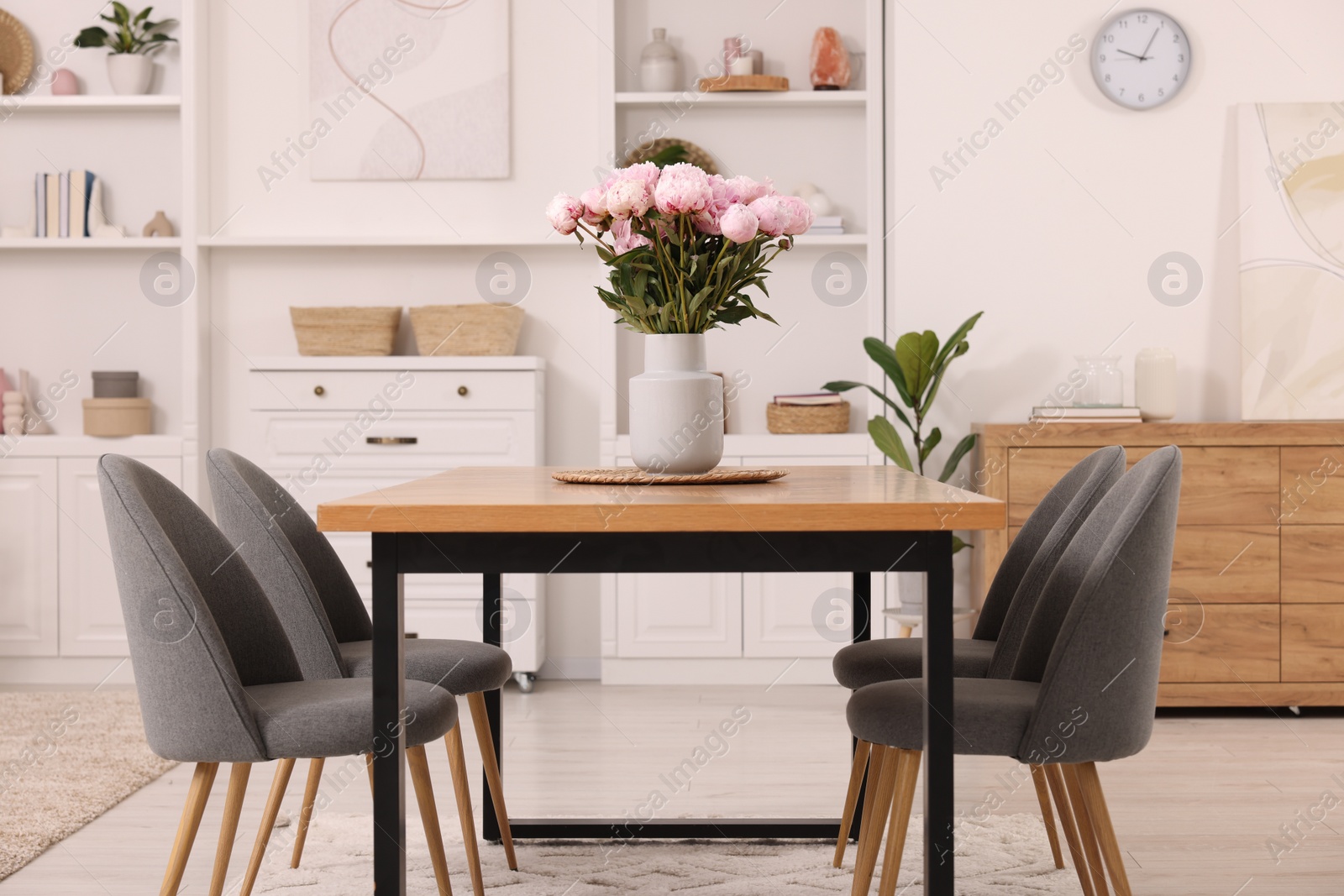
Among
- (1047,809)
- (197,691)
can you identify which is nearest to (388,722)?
(197,691)

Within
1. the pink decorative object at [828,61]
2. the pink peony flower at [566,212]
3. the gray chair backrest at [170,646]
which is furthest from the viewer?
the pink decorative object at [828,61]

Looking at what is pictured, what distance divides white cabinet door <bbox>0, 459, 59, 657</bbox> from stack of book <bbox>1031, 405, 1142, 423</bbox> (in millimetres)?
3381

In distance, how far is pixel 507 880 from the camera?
2129 mm

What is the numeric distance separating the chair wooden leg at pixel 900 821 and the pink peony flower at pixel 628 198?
3.00ft

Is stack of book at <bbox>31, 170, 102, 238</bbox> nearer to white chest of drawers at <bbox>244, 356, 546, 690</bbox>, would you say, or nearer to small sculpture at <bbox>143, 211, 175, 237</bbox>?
small sculpture at <bbox>143, 211, 175, 237</bbox>

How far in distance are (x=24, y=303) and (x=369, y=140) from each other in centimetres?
145

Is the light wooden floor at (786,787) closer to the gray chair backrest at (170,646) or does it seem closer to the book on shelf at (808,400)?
the gray chair backrest at (170,646)

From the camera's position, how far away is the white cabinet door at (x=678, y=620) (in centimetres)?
377

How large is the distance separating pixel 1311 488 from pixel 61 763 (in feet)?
12.1

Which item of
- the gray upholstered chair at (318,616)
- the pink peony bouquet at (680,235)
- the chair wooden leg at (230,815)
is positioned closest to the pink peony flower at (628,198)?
the pink peony bouquet at (680,235)

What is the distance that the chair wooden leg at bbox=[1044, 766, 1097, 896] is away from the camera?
1.82 m

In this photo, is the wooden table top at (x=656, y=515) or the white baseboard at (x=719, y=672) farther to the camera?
the white baseboard at (x=719, y=672)

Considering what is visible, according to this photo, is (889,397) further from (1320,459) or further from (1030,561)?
(1030,561)

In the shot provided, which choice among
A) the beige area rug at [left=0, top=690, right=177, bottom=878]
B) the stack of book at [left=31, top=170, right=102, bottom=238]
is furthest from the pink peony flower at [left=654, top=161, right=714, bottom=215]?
the stack of book at [left=31, top=170, right=102, bottom=238]
